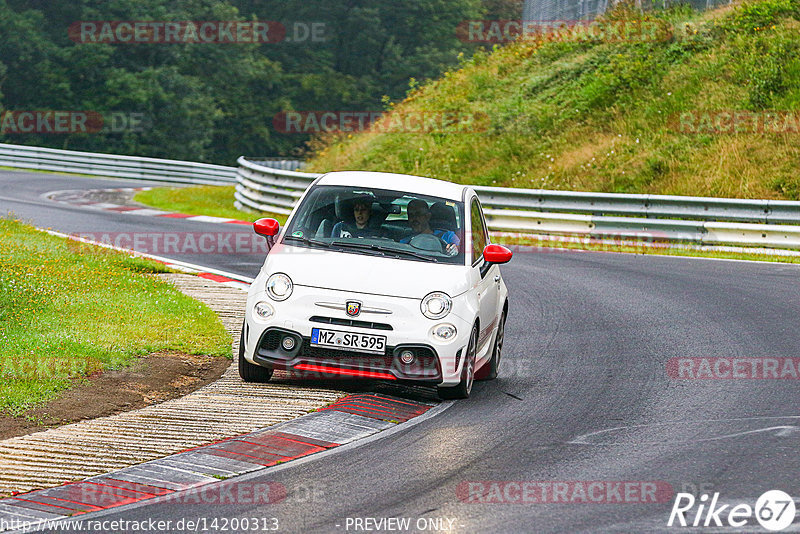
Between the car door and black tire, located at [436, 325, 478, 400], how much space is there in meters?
0.30

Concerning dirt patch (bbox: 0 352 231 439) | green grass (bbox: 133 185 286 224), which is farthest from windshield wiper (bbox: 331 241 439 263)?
green grass (bbox: 133 185 286 224)

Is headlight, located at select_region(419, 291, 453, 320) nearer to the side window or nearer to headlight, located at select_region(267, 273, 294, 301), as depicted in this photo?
the side window

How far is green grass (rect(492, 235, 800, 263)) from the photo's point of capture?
20.4 metres

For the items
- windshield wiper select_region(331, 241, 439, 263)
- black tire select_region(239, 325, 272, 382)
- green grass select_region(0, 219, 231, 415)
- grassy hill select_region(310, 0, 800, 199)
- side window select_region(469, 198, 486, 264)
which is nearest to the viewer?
green grass select_region(0, 219, 231, 415)

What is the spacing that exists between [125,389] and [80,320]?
2421mm

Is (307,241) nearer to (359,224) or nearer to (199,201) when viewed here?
(359,224)

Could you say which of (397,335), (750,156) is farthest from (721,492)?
(750,156)

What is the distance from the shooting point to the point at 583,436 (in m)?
7.85

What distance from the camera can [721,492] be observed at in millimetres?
6496

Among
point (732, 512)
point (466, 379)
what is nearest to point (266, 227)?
point (466, 379)

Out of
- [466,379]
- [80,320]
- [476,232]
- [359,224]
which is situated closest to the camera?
[466,379]

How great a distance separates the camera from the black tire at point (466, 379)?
8852mm

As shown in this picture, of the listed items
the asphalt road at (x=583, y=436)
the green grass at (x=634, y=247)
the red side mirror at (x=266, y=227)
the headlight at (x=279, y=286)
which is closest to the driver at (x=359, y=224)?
the red side mirror at (x=266, y=227)

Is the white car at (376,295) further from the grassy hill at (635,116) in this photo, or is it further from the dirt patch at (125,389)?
the grassy hill at (635,116)
